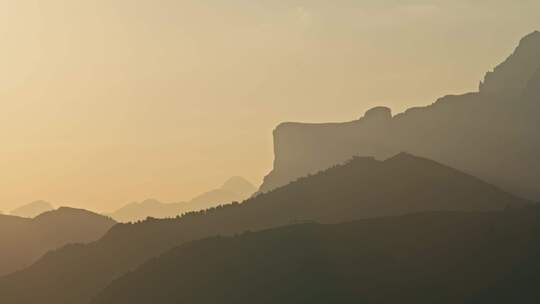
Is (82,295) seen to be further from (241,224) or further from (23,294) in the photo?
(241,224)

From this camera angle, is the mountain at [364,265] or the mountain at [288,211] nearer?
the mountain at [364,265]

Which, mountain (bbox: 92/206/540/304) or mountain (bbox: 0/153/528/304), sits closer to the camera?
mountain (bbox: 92/206/540/304)

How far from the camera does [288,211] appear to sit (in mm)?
145125

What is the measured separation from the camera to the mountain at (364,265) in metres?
84.6

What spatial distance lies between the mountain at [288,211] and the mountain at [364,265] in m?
30.5

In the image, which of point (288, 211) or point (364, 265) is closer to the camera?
point (364, 265)

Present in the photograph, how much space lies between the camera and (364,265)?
91.8m

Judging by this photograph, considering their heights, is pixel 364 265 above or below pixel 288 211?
below

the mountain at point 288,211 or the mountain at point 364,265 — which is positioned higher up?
the mountain at point 288,211

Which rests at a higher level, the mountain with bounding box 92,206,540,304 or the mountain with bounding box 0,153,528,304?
the mountain with bounding box 0,153,528,304

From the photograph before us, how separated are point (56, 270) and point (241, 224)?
154ft

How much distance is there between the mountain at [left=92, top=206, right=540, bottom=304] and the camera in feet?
277

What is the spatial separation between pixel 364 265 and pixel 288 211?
54124mm

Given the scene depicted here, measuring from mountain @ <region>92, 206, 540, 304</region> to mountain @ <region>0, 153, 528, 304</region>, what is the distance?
30.5 m
